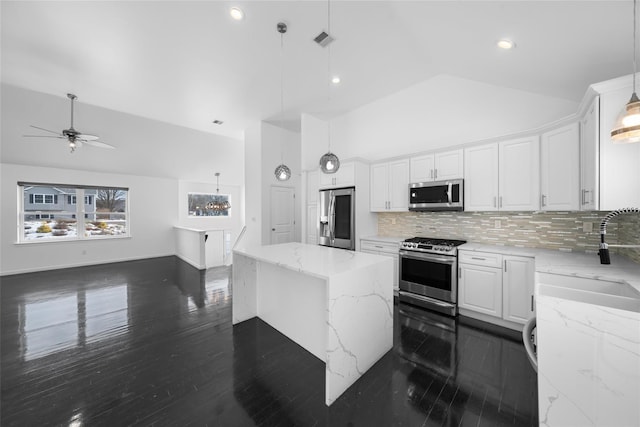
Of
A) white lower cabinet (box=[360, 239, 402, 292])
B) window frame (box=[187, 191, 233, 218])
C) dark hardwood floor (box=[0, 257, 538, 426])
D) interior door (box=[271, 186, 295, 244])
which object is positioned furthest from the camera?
window frame (box=[187, 191, 233, 218])

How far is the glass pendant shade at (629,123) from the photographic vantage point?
1.34 metres

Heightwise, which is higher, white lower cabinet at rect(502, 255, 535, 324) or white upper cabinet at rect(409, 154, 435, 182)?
white upper cabinet at rect(409, 154, 435, 182)

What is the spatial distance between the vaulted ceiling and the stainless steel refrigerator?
171cm

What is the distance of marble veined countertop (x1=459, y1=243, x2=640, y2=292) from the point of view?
186 centimetres

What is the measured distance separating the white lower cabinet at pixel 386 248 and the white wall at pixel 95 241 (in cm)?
670

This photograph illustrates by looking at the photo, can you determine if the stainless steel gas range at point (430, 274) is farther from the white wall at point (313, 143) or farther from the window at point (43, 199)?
the window at point (43, 199)

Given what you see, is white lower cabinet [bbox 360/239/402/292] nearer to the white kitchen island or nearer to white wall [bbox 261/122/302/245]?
the white kitchen island

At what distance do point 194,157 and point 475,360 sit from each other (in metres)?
7.72

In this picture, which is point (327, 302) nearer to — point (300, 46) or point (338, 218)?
point (338, 218)

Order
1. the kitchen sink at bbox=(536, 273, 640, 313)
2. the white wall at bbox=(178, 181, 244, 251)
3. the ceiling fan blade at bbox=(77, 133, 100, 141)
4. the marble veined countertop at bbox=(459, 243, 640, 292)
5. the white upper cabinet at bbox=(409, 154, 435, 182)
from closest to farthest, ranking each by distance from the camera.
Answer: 1. the kitchen sink at bbox=(536, 273, 640, 313)
2. the marble veined countertop at bbox=(459, 243, 640, 292)
3. the white upper cabinet at bbox=(409, 154, 435, 182)
4. the ceiling fan blade at bbox=(77, 133, 100, 141)
5. the white wall at bbox=(178, 181, 244, 251)

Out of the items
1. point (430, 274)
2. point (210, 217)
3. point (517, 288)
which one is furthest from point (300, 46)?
point (210, 217)

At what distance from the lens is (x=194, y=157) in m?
7.24

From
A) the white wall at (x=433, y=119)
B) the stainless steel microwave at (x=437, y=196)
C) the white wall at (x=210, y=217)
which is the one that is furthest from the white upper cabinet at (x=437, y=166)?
the white wall at (x=210, y=217)

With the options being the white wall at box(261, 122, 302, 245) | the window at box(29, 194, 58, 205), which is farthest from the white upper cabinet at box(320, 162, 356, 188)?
the window at box(29, 194, 58, 205)
